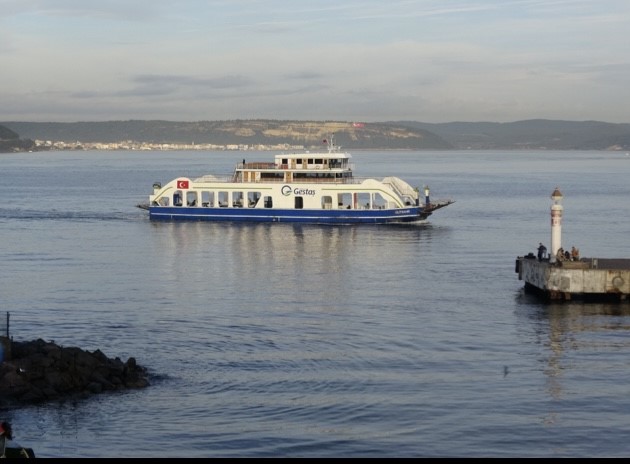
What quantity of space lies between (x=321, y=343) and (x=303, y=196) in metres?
42.3

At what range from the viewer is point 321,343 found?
35.2m

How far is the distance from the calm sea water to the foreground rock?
547 mm

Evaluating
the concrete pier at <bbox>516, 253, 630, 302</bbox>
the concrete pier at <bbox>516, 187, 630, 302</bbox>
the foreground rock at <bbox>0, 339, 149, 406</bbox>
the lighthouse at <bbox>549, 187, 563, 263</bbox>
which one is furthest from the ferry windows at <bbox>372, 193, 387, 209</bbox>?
the foreground rock at <bbox>0, 339, 149, 406</bbox>

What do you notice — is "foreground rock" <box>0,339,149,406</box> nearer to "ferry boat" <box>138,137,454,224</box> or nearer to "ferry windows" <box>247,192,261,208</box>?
"ferry boat" <box>138,137,454,224</box>

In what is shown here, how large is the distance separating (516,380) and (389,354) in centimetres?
451

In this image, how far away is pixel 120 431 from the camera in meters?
25.5

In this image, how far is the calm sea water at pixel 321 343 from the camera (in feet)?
83.3

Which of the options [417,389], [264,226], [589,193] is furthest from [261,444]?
[589,193]

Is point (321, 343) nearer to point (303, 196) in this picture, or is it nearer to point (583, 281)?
point (583, 281)

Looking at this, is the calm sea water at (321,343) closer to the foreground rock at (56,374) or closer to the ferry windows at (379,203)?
the foreground rock at (56,374)

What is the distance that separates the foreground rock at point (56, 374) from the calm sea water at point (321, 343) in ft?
1.79

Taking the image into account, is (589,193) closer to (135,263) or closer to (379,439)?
(135,263)

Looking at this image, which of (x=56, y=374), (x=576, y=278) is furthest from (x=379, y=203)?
(x=56, y=374)

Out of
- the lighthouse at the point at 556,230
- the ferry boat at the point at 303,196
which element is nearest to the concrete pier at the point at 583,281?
the lighthouse at the point at 556,230
